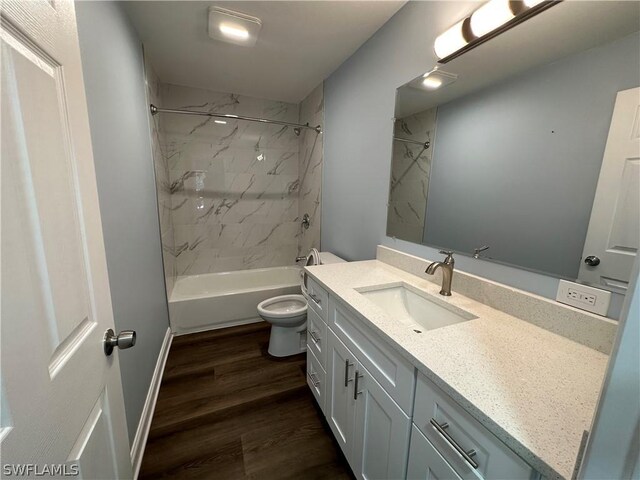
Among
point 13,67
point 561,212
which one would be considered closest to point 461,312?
point 561,212

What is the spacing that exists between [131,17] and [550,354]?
2.65 metres

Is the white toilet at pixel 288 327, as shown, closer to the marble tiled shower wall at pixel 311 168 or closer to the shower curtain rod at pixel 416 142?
the marble tiled shower wall at pixel 311 168

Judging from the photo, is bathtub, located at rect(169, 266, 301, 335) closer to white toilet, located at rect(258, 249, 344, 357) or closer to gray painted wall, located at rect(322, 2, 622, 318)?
white toilet, located at rect(258, 249, 344, 357)

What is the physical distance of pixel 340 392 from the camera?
1.28m

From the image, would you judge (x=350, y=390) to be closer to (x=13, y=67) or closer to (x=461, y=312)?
(x=461, y=312)

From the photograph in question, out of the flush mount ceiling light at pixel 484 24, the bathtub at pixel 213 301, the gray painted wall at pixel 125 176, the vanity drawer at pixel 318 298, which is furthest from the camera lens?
the bathtub at pixel 213 301

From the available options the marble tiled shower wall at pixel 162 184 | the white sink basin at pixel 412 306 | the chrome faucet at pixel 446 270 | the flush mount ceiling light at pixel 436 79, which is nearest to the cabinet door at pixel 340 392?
the white sink basin at pixel 412 306

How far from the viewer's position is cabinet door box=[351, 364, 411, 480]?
2.80 ft

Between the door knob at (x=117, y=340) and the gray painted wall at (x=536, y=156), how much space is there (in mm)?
1361

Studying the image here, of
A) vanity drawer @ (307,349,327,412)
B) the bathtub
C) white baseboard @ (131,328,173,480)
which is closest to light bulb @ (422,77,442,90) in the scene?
vanity drawer @ (307,349,327,412)

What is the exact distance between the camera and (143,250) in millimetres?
1645

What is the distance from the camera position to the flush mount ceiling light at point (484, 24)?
3.09 ft

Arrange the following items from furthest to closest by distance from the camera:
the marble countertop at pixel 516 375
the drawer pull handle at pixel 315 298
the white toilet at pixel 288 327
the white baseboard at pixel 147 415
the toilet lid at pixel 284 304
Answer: the toilet lid at pixel 284 304 < the white toilet at pixel 288 327 < the drawer pull handle at pixel 315 298 < the white baseboard at pixel 147 415 < the marble countertop at pixel 516 375

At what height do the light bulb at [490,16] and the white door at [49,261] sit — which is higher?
the light bulb at [490,16]
